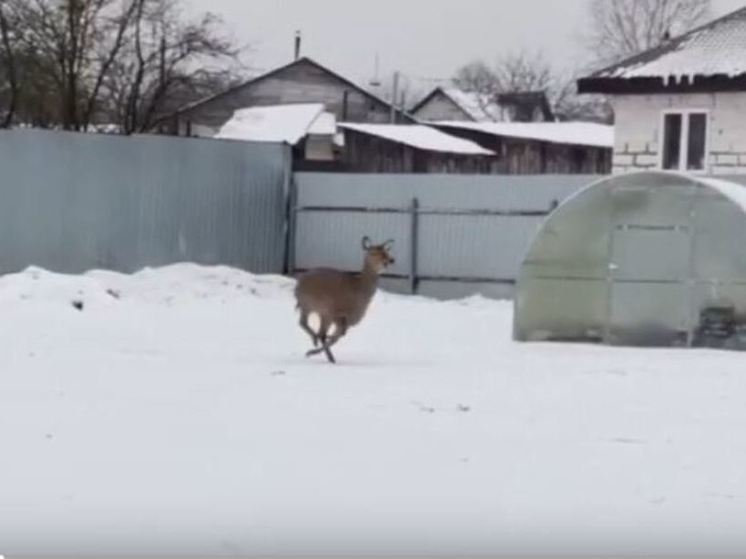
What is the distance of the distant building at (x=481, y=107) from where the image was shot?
Result: 239 ft

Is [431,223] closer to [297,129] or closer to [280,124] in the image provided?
Result: [297,129]

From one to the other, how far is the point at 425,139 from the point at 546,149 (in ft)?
13.7

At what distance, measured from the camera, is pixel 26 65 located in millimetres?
39250

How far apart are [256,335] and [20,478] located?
985 cm

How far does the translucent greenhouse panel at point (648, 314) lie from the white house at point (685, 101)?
8445 millimetres

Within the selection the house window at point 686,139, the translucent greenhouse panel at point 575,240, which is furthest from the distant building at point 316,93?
the translucent greenhouse panel at point 575,240

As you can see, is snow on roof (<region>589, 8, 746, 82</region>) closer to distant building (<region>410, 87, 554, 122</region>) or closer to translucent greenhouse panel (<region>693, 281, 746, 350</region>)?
translucent greenhouse panel (<region>693, 281, 746, 350</region>)

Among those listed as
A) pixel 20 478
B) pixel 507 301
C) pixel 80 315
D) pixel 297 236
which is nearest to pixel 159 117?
pixel 297 236

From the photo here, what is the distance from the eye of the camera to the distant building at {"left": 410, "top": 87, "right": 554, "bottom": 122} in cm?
7288

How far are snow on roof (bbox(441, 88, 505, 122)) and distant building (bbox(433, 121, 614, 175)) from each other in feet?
85.3

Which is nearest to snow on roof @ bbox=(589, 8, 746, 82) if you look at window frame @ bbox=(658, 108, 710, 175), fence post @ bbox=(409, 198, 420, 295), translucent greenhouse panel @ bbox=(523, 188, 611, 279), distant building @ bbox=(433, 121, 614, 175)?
window frame @ bbox=(658, 108, 710, 175)

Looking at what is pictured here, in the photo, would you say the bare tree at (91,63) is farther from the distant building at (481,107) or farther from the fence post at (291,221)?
the distant building at (481,107)

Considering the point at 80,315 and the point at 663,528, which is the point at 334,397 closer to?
the point at 663,528

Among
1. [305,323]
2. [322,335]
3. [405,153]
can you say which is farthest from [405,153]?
[322,335]
